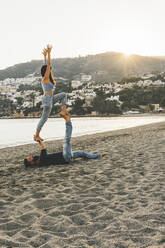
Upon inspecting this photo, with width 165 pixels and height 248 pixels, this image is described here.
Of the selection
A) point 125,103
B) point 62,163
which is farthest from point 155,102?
point 62,163

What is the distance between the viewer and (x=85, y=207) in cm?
380

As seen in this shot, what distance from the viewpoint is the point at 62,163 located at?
23.4 ft

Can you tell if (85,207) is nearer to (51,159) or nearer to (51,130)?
(51,159)

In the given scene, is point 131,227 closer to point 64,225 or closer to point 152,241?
point 152,241

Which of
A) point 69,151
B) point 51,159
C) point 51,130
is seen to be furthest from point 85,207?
point 51,130

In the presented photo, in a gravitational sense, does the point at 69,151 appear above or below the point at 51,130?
above

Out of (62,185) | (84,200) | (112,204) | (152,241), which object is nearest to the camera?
(152,241)

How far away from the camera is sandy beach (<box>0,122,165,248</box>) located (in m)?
2.83

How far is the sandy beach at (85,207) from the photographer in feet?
9.28

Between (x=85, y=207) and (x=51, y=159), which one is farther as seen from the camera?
(x=51, y=159)

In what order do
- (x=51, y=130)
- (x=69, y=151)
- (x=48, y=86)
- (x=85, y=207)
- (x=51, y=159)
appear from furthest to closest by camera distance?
→ (x=51, y=130) < (x=51, y=159) < (x=69, y=151) < (x=48, y=86) < (x=85, y=207)

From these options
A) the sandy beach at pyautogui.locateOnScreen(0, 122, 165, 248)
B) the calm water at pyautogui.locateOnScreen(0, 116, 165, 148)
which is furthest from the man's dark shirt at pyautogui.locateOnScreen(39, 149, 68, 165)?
the calm water at pyautogui.locateOnScreen(0, 116, 165, 148)

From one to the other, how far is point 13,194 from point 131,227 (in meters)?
2.33

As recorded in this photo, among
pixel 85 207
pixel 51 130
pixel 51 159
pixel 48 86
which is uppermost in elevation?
pixel 48 86
